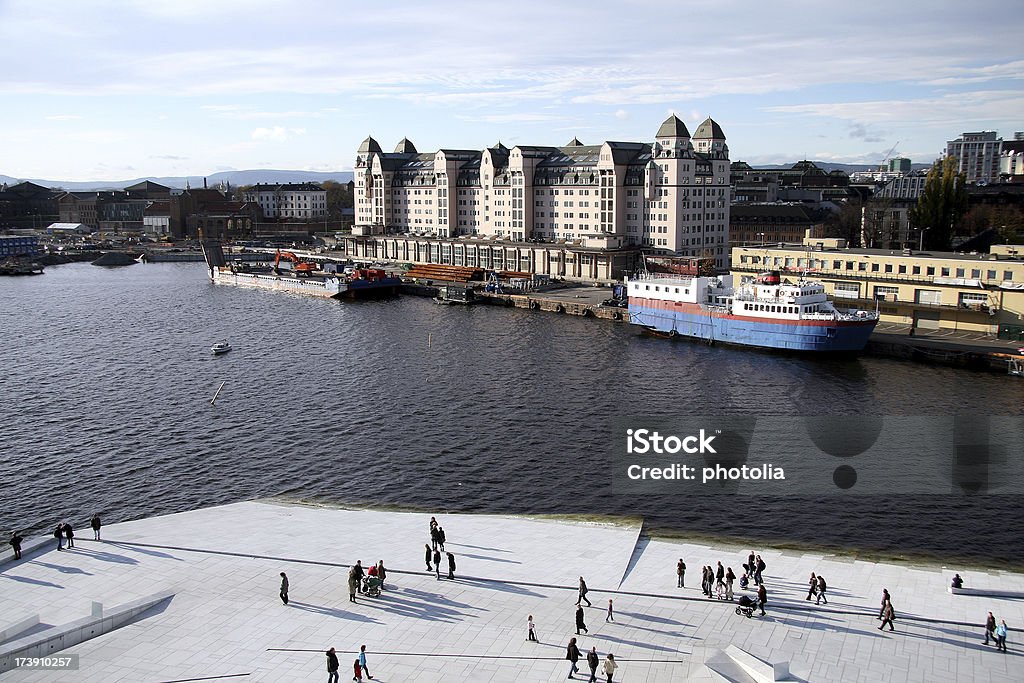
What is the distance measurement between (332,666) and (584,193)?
326 ft

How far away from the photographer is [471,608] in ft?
87.1

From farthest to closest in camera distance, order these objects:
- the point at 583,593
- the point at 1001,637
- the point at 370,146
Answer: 1. the point at 370,146
2. the point at 583,593
3. the point at 1001,637

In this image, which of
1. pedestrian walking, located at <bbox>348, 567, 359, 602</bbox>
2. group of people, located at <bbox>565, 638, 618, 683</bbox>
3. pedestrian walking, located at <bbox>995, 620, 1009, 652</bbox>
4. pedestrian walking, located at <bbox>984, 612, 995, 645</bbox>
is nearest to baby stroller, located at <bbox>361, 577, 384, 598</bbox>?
pedestrian walking, located at <bbox>348, 567, 359, 602</bbox>

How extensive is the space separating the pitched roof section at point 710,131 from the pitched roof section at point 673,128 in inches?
345

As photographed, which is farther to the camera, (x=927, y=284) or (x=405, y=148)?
(x=405, y=148)

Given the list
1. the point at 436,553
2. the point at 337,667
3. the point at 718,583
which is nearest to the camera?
the point at 337,667

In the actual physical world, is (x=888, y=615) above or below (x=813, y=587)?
above

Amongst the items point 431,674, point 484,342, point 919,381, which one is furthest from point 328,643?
point 484,342

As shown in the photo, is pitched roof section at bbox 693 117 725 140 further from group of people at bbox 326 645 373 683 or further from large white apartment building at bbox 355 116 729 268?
group of people at bbox 326 645 373 683

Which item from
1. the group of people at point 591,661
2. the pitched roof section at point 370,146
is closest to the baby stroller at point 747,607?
the group of people at point 591,661

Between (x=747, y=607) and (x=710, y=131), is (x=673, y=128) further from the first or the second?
(x=747, y=607)

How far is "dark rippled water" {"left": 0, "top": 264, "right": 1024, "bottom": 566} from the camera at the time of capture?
123 ft

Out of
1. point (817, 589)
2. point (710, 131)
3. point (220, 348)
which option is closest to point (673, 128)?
point (710, 131)

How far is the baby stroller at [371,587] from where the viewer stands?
27.2 metres
